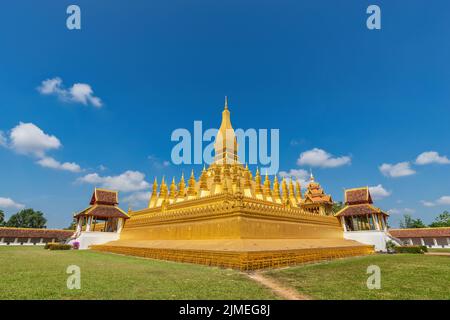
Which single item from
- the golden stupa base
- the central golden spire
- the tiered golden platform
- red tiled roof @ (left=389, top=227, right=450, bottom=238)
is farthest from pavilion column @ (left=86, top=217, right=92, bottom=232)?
red tiled roof @ (left=389, top=227, right=450, bottom=238)

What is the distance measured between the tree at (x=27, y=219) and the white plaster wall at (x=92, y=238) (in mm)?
38093

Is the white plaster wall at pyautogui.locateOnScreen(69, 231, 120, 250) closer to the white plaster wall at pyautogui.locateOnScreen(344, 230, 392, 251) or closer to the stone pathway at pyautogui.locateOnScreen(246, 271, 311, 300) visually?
the stone pathway at pyautogui.locateOnScreen(246, 271, 311, 300)

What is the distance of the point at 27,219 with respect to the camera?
61.4 metres

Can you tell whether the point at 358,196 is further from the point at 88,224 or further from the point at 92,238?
the point at 88,224

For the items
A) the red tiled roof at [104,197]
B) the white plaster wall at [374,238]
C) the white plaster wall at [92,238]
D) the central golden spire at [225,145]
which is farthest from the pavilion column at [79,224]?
the white plaster wall at [374,238]

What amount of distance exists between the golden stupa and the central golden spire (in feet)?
0.60

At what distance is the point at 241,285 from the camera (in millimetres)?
9203

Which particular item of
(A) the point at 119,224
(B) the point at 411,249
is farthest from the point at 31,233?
(B) the point at 411,249

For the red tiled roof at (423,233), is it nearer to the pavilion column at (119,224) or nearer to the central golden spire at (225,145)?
the central golden spire at (225,145)

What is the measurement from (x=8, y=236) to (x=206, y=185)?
3160 centimetres

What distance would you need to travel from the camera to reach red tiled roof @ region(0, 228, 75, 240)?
38.4m

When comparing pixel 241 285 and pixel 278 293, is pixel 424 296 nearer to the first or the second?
pixel 278 293

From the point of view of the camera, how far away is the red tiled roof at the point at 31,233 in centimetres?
3841

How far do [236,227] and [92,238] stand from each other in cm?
2468
